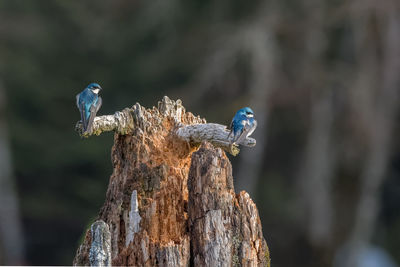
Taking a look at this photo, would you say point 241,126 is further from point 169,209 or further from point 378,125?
point 378,125

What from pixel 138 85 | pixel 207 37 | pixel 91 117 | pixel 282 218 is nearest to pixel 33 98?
pixel 138 85

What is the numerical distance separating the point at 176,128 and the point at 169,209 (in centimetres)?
72

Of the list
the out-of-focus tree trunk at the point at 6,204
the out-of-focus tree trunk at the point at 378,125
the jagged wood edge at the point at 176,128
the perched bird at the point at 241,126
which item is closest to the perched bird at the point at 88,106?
the jagged wood edge at the point at 176,128

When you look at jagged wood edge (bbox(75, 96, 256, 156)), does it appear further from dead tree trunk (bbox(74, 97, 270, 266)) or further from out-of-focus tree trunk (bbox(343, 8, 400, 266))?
out-of-focus tree trunk (bbox(343, 8, 400, 266))

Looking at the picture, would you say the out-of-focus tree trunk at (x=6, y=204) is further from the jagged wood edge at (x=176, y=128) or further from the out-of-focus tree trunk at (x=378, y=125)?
the jagged wood edge at (x=176, y=128)

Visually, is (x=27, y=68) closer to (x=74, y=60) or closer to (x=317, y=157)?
(x=74, y=60)

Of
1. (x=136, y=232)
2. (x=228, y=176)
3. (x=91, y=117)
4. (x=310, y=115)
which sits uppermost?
(x=310, y=115)

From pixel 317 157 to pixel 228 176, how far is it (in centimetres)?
1426

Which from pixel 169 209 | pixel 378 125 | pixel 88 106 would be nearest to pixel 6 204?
pixel 378 125

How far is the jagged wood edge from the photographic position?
16.4 ft

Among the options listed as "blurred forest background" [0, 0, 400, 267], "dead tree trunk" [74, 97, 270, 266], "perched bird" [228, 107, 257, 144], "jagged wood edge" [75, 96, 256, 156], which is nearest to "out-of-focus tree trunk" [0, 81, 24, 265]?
"blurred forest background" [0, 0, 400, 267]

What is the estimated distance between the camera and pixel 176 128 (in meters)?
5.43

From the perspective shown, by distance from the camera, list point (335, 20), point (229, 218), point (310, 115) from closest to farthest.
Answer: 1. point (229, 218)
2. point (335, 20)
3. point (310, 115)

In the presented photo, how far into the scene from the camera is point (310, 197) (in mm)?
18797
